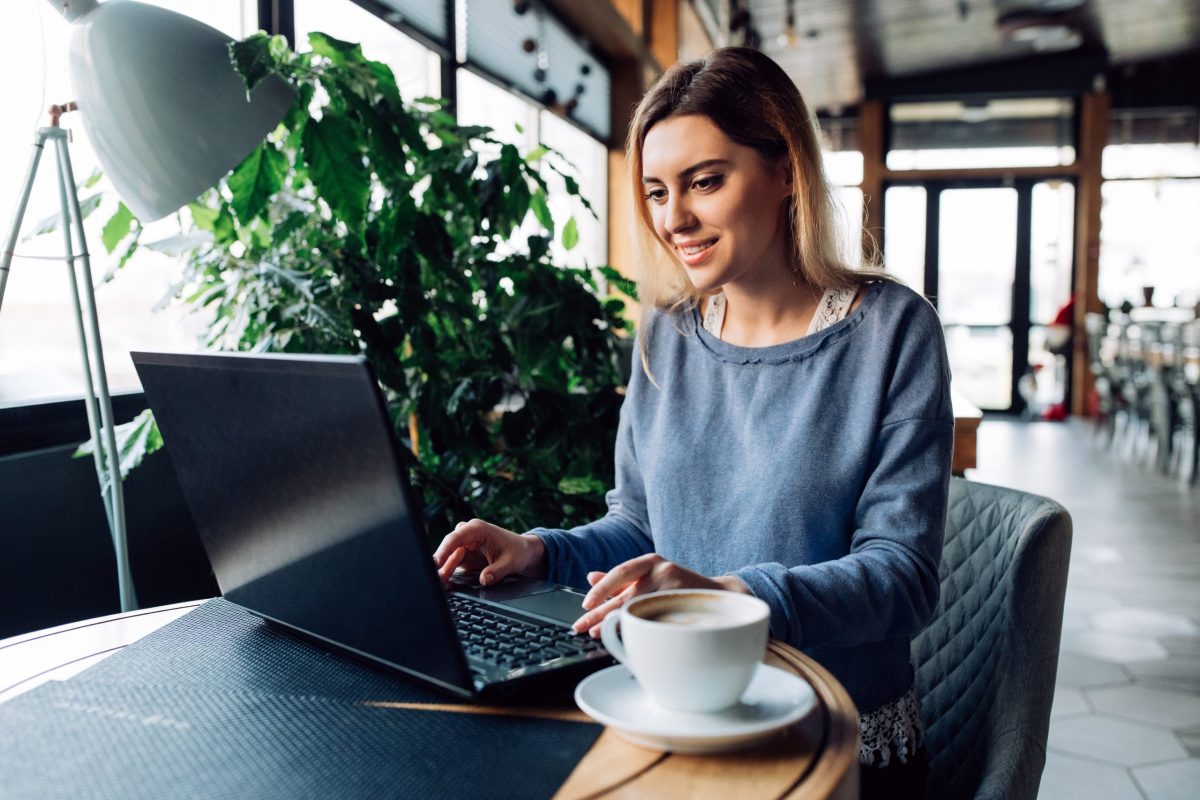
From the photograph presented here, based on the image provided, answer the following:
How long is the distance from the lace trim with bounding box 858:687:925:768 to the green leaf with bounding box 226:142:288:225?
3.57 ft

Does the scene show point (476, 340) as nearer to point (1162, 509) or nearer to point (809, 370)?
point (809, 370)

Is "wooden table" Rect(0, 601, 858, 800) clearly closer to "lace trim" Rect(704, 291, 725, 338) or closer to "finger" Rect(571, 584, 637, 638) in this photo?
"finger" Rect(571, 584, 637, 638)

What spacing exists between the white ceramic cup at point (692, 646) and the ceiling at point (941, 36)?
23.3 feet

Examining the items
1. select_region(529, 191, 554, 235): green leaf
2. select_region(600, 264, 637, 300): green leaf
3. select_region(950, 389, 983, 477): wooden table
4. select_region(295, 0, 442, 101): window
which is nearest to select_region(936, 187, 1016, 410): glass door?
select_region(295, 0, 442, 101): window

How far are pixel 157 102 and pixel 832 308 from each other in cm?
80

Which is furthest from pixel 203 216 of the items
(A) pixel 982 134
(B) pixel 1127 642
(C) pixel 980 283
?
(A) pixel 982 134

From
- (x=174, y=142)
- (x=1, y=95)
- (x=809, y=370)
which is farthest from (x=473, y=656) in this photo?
(x=1, y=95)

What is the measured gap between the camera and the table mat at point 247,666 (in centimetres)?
79

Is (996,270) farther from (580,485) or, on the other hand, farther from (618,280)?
(580,485)

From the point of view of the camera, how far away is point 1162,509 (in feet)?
18.0

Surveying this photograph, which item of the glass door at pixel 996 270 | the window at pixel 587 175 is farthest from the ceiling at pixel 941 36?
the window at pixel 587 175

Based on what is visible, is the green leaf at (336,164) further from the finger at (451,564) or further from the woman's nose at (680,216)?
the finger at (451,564)

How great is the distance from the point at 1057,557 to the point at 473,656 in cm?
63

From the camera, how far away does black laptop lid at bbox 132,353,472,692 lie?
672mm
